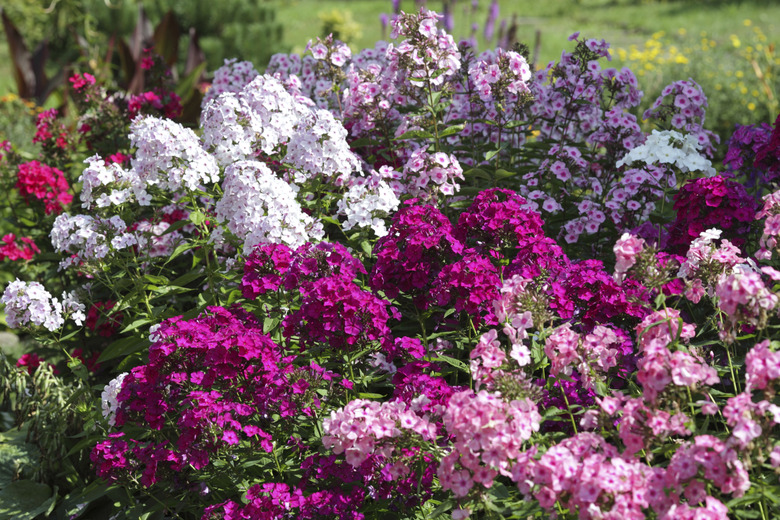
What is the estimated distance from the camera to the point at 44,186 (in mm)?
5086

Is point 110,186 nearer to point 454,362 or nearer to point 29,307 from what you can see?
point 29,307

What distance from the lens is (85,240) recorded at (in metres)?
4.00

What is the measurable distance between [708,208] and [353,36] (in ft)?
43.5

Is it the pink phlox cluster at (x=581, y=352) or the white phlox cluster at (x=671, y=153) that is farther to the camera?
the white phlox cluster at (x=671, y=153)

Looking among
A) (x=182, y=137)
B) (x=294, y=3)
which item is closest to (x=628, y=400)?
(x=182, y=137)

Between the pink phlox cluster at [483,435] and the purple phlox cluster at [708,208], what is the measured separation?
1.65 m

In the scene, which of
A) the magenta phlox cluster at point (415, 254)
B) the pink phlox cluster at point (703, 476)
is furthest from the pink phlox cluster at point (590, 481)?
the magenta phlox cluster at point (415, 254)

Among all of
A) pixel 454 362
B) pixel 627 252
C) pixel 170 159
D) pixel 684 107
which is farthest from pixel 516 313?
pixel 684 107

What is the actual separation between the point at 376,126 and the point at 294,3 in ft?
65.7

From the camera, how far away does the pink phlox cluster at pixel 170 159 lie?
376 centimetres

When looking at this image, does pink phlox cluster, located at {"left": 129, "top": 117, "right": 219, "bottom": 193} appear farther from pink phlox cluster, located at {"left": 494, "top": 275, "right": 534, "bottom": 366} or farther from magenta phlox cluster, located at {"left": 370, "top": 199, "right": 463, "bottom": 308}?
pink phlox cluster, located at {"left": 494, "top": 275, "right": 534, "bottom": 366}

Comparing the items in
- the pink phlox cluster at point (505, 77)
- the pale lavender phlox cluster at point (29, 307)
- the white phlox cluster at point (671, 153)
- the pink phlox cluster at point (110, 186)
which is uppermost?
the pink phlox cluster at point (505, 77)

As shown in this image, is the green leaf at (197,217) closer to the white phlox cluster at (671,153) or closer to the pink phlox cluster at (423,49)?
the pink phlox cluster at (423,49)

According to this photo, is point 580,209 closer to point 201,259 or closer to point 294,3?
point 201,259
